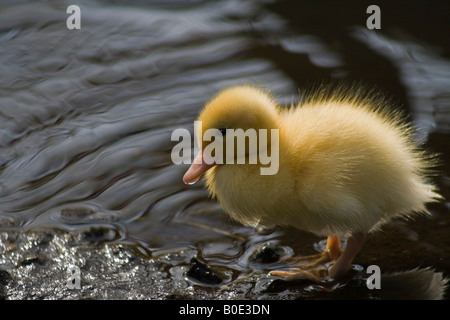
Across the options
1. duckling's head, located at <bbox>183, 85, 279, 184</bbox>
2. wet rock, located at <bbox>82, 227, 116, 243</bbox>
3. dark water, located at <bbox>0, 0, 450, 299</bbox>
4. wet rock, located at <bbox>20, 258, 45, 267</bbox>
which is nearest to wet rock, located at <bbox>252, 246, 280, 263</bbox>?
dark water, located at <bbox>0, 0, 450, 299</bbox>

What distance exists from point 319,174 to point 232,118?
14.4 inches

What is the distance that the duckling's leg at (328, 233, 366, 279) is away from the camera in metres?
2.69

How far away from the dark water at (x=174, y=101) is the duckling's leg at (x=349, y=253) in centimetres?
6

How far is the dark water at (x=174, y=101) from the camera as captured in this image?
2.87m

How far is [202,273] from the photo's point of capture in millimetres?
2643

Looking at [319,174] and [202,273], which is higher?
[319,174]

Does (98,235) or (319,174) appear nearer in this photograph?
(319,174)

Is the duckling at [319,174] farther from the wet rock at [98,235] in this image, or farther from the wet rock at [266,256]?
the wet rock at [98,235]

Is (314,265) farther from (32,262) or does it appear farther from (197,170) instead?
(32,262)

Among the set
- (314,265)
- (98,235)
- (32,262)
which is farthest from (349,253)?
(32,262)

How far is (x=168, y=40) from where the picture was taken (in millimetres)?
4371

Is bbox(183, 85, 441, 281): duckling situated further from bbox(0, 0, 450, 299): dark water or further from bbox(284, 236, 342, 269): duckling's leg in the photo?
bbox(0, 0, 450, 299): dark water
